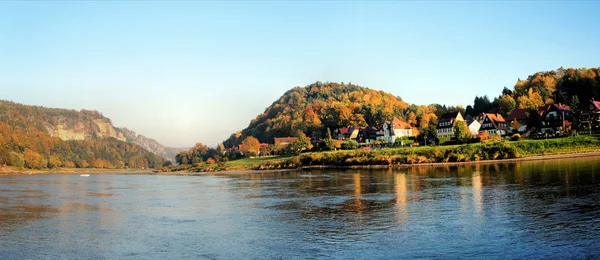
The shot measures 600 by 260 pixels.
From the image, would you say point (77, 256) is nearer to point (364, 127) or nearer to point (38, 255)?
point (38, 255)

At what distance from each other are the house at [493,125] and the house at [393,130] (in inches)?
804

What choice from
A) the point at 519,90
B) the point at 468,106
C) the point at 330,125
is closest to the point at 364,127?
the point at 330,125

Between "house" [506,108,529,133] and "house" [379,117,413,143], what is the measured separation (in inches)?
981

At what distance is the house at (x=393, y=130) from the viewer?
123250 mm

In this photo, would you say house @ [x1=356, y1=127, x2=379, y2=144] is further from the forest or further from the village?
the forest

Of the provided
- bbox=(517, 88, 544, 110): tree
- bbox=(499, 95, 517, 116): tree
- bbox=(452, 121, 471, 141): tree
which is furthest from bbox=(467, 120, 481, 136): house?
bbox=(452, 121, 471, 141): tree

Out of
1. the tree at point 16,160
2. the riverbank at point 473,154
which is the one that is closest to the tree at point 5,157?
the tree at point 16,160

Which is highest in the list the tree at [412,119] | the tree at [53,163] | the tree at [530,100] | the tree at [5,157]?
the tree at [530,100]

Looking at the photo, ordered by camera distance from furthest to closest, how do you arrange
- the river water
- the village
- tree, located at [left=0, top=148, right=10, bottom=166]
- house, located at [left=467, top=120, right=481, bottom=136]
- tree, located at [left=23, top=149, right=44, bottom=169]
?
1. tree, located at [left=23, top=149, right=44, bottom=169]
2. tree, located at [left=0, top=148, right=10, bottom=166]
3. house, located at [left=467, top=120, right=481, bottom=136]
4. the village
5. the river water

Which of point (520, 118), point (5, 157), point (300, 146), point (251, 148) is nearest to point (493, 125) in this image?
point (520, 118)

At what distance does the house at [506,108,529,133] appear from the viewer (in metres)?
108

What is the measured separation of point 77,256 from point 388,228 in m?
15.2

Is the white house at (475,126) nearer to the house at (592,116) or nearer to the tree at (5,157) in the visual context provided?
the house at (592,116)

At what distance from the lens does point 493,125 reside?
110 m
